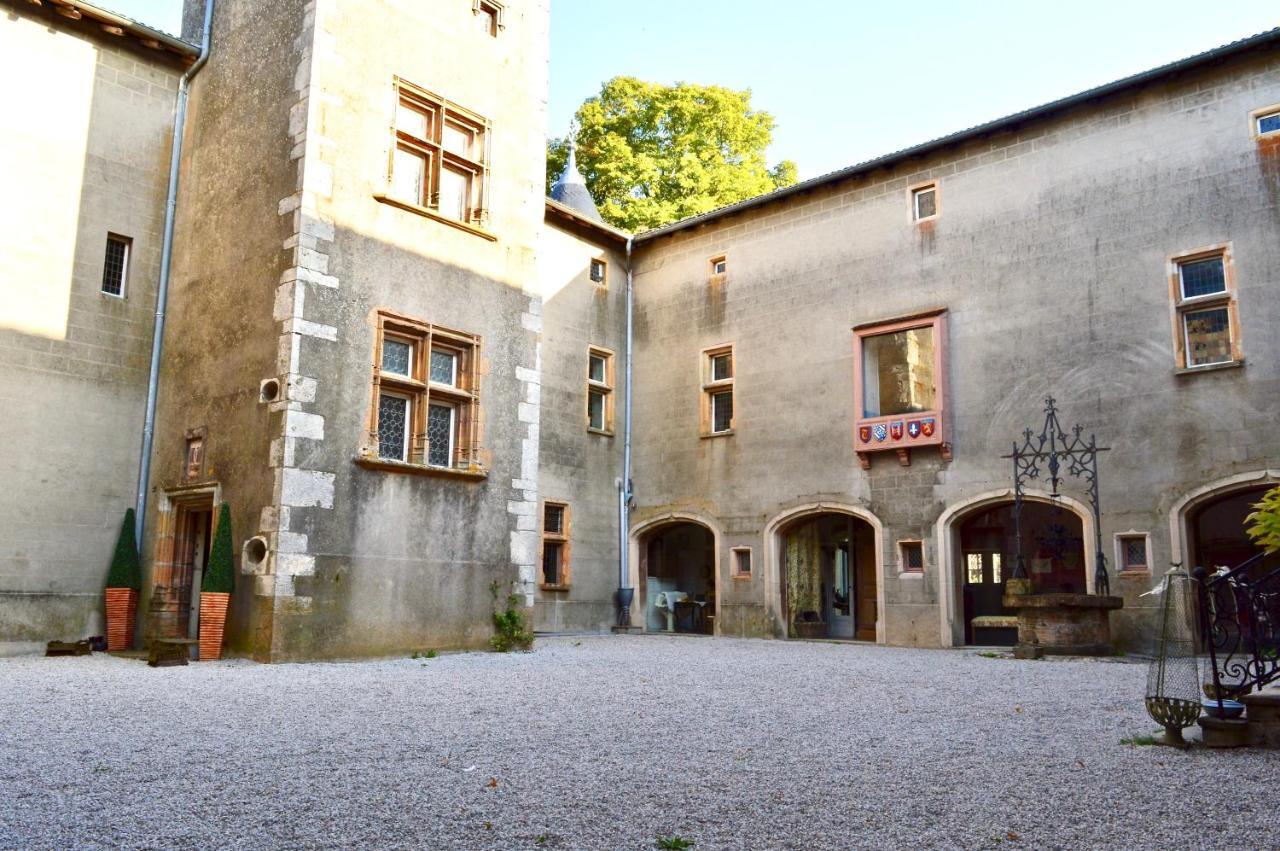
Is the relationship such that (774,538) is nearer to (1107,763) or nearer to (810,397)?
(810,397)

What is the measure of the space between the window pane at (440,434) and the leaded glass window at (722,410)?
6944 millimetres

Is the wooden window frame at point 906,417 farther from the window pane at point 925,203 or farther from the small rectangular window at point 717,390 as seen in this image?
the small rectangular window at point 717,390

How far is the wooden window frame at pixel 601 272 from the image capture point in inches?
745

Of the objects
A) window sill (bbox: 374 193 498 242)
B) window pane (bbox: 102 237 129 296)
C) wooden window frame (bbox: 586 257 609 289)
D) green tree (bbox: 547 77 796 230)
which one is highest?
green tree (bbox: 547 77 796 230)

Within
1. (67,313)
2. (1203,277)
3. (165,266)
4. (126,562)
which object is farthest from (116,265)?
(1203,277)

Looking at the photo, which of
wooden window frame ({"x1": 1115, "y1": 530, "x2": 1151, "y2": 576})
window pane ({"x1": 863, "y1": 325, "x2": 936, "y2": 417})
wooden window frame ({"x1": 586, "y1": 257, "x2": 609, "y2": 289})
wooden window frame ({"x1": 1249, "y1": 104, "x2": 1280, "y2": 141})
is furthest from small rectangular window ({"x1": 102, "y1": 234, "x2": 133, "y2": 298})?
wooden window frame ({"x1": 1249, "y1": 104, "x2": 1280, "y2": 141})

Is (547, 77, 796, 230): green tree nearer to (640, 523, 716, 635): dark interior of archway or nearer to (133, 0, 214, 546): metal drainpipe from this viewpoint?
(640, 523, 716, 635): dark interior of archway

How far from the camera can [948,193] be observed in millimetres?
15625

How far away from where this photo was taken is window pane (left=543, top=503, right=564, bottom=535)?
1742 cm

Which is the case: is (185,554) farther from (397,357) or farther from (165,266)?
(165,266)

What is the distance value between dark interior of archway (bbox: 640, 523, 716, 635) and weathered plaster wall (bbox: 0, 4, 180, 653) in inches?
372

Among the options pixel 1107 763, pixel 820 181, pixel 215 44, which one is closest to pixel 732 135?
pixel 820 181

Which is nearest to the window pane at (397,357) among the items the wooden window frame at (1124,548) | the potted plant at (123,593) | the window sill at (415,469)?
the window sill at (415,469)

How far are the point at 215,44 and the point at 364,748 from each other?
34.9 ft
